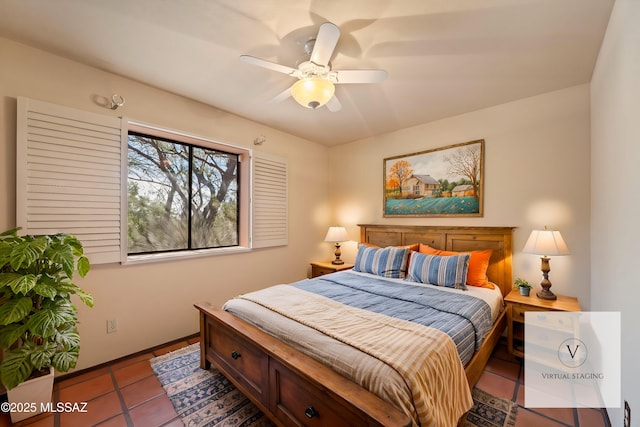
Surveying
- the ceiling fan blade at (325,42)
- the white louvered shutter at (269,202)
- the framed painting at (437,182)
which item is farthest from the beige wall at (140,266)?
the ceiling fan blade at (325,42)

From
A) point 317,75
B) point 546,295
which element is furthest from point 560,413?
point 317,75

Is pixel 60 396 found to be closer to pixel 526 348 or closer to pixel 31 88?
pixel 31 88

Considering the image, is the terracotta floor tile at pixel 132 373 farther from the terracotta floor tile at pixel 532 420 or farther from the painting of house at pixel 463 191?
the painting of house at pixel 463 191

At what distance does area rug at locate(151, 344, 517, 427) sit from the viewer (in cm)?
164

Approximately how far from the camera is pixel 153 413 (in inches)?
67.9

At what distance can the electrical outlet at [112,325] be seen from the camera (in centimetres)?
226

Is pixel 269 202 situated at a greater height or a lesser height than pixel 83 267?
greater

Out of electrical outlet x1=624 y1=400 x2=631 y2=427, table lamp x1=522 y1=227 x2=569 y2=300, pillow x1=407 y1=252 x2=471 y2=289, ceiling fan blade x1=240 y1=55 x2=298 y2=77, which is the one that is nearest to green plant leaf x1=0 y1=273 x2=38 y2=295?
ceiling fan blade x1=240 y1=55 x2=298 y2=77

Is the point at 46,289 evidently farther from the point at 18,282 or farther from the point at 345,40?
the point at 345,40

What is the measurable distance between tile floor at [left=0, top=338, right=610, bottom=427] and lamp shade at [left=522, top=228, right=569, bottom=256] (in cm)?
101

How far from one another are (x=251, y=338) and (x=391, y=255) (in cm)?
184

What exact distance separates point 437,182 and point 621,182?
1.77 metres

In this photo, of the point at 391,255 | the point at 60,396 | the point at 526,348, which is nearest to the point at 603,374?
the point at 526,348

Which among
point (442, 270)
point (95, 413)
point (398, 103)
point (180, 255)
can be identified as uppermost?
point (398, 103)
